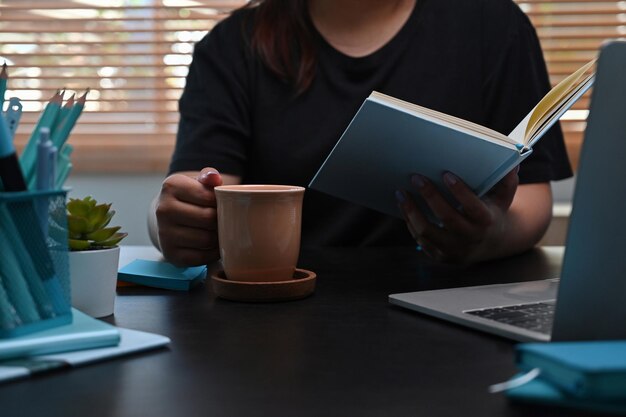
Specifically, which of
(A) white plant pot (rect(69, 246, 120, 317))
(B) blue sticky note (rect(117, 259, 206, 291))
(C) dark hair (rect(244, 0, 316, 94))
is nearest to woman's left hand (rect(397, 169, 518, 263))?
(B) blue sticky note (rect(117, 259, 206, 291))

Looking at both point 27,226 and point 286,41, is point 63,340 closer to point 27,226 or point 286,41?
point 27,226

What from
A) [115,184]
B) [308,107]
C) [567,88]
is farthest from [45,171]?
[115,184]

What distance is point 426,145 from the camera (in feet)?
2.59

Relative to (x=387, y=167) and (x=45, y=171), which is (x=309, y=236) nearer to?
(x=387, y=167)

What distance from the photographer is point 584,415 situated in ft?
1.38

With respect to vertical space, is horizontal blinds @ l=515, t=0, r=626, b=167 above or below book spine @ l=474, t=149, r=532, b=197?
above

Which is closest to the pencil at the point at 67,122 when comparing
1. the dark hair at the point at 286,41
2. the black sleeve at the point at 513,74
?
the dark hair at the point at 286,41

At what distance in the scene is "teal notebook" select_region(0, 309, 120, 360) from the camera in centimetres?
52

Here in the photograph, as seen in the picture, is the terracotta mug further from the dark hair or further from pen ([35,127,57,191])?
the dark hair

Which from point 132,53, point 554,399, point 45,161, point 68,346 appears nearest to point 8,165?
point 45,161

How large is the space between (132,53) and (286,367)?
5.93ft

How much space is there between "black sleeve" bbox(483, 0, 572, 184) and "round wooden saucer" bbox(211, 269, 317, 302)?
2.40 feet

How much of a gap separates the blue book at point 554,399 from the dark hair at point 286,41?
39.7 inches

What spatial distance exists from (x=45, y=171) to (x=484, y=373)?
0.33 metres
